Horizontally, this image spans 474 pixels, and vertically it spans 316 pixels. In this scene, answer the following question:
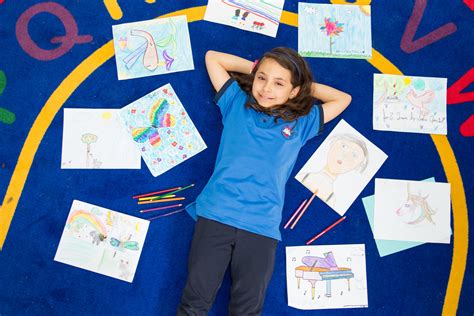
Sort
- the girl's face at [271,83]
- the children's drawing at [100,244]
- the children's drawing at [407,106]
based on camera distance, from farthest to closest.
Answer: the children's drawing at [407,106], the children's drawing at [100,244], the girl's face at [271,83]

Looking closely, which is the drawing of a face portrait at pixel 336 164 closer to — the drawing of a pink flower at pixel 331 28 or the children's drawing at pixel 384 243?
the children's drawing at pixel 384 243

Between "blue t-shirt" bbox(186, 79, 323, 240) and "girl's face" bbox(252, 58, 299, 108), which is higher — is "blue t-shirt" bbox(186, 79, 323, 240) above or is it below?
below

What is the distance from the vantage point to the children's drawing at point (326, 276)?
4.82ft

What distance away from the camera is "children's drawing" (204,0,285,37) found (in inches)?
60.2

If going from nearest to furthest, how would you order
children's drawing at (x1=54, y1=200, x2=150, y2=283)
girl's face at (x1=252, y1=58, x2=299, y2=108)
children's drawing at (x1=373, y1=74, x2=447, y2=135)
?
girl's face at (x1=252, y1=58, x2=299, y2=108) < children's drawing at (x1=54, y1=200, x2=150, y2=283) < children's drawing at (x1=373, y1=74, x2=447, y2=135)

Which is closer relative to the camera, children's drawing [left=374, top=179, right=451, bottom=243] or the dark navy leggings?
the dark navy leggings

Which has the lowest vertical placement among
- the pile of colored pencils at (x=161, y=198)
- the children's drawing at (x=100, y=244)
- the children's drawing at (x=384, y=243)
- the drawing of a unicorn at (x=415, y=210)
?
the children's drawing at (x=100, y=244)

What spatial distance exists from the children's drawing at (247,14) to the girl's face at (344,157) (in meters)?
Answer: 0.48

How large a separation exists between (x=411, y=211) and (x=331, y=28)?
75cm

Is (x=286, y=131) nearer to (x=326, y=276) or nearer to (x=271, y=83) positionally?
(x=271, y=83)

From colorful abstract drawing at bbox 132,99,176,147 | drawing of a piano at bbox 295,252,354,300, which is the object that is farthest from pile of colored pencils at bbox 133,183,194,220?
drawing of a piano at bbox 295,252,354,300

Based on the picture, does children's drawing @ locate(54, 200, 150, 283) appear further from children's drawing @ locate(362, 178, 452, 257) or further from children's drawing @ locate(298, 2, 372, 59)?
children's drawing @ locate(298, 2, 372, 59)

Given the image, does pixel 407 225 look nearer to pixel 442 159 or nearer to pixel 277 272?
pixel 442 159

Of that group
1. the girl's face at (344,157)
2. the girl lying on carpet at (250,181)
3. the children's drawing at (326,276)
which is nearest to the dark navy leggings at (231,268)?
Result: the girl lying on carpet at (250,181)
